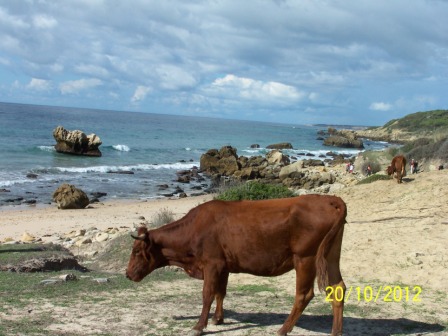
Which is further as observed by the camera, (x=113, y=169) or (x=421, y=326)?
(x=113, y=169)

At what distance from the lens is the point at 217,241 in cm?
698

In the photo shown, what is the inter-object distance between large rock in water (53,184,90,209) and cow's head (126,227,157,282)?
20.8m

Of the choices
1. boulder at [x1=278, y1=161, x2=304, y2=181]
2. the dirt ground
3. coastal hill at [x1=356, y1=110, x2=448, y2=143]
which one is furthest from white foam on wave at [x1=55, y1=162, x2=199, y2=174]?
coastal hill at [x1=356, y1=110, x2=448, y2=143]

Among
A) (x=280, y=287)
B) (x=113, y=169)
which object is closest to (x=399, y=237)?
(x=280, y=287)

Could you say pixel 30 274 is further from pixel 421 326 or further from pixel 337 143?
pixel 337 143

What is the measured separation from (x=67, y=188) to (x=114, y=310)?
21193 millimetres

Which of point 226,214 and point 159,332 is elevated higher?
point 226,214

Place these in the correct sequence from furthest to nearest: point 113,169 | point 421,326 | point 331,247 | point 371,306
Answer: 1. point 113,169
2. point 371,306
3. point 421,326
4. point 331,247

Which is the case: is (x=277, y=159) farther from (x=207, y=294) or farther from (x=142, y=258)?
(x=207, y=294)

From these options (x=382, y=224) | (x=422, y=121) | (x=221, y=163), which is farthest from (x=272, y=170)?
(x=422, y=121)

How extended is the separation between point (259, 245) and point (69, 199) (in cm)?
2208

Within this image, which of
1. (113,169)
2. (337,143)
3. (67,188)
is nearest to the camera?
(67,188)

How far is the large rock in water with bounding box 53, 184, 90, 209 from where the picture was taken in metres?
27.3

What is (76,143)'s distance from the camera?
56812mm
